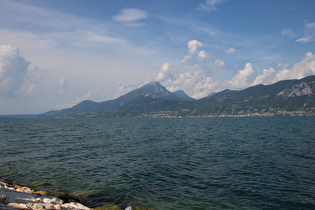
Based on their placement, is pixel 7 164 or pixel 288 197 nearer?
pixel 288 197

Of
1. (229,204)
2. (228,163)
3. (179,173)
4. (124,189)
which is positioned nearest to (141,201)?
(124,189)

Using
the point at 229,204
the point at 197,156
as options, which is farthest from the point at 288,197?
the point at 197,156

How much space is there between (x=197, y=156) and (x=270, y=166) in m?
13.5

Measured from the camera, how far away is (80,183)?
26438 millimetres

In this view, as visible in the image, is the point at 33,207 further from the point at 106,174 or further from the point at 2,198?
the point at 106,174

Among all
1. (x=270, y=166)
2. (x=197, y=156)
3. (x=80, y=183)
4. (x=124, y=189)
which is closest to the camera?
(x=124, y=189)

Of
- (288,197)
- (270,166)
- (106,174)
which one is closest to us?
(288,197)

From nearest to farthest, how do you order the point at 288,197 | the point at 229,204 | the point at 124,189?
the point at 229,204 → the point at 288,197 → the point at 124,189

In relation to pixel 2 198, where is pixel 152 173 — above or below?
below

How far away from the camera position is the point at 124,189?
24.3 meters

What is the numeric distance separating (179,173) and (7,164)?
30341 mm

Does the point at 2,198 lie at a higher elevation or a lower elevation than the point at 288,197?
higher

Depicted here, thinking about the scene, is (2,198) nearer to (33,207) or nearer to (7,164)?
(33,207)

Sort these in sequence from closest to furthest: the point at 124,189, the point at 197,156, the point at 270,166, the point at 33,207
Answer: the point at 33,207 → the point at 124,189 → the point at 270,166 → the point at 197,156
